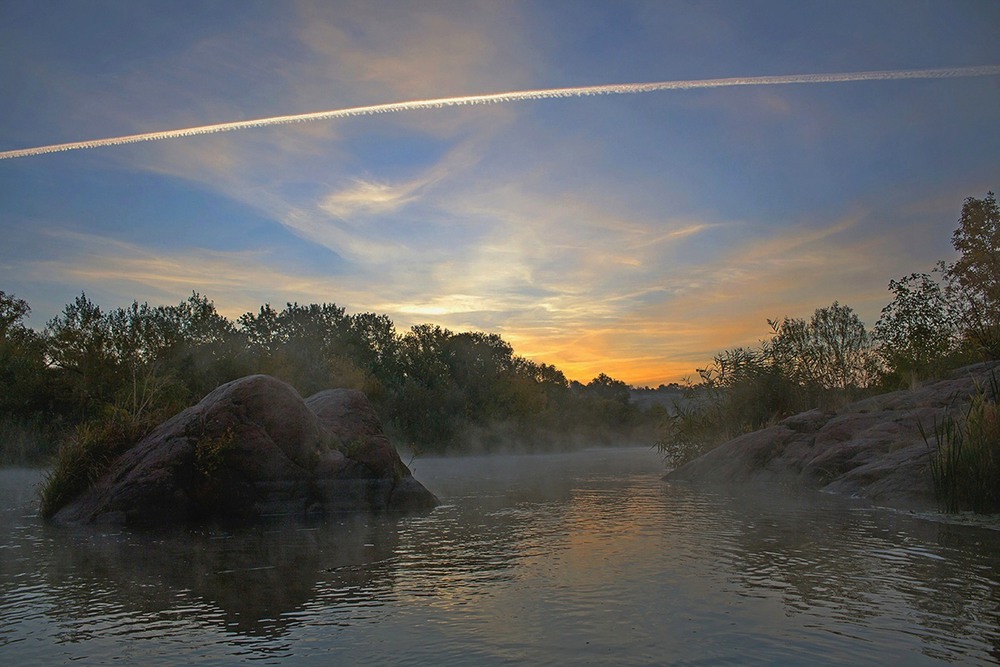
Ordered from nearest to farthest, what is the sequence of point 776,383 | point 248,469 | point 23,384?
point 248,469 < point 776,383 < point 23,384

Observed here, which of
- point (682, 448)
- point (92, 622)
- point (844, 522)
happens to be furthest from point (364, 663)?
point (682, 448)

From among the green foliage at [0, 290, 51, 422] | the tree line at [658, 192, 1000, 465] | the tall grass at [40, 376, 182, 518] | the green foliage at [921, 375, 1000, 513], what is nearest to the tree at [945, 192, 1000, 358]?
the tree line at [658, 192, 1000, 465]

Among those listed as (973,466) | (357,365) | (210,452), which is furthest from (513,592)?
(357,365)

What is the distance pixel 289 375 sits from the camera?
130 ft

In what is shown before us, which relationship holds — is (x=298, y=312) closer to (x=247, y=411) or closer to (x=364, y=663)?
(x=247, y=411)

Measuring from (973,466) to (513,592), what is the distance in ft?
28.3

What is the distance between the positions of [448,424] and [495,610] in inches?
1839

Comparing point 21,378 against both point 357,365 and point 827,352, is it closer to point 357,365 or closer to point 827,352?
point 357,365

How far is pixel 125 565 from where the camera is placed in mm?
8422

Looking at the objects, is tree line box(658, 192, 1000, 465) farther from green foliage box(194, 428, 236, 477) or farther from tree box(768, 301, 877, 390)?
green foliage box(194, 428, 236, 477)

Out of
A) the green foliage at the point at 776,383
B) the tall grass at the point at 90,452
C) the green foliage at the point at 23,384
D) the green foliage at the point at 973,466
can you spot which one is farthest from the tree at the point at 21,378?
the green foliage at the point at 973,466

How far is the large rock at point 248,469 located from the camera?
1246 cm

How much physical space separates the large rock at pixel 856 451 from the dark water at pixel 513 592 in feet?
8.97

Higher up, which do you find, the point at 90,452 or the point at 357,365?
the point at 357,365
